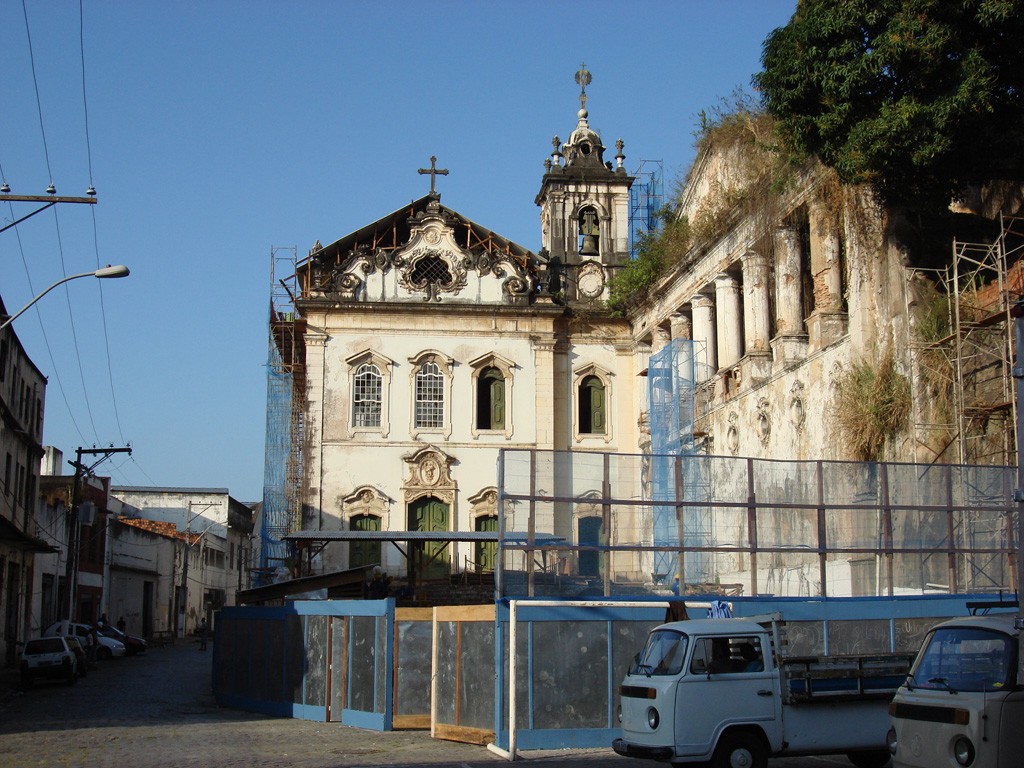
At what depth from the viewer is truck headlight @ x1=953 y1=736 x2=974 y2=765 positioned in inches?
371

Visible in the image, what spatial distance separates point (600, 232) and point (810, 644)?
84.1ft

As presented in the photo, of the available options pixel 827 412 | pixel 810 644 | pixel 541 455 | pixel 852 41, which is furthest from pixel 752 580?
pixel 852 41

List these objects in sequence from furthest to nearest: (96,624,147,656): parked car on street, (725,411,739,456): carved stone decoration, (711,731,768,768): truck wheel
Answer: (96,624,147,656): parked car on street < (725,411,739,456): carved stone decoration < (711,731,768,768): truck wheel

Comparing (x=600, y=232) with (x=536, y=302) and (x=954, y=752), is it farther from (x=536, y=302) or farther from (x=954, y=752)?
(x=954, y=752)

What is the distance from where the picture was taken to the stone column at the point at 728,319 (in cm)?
3041

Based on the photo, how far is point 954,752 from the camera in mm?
9594

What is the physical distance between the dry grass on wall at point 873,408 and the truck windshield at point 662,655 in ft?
32.7

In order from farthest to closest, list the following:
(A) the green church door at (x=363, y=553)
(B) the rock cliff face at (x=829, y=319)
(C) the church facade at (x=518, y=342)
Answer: (A) the green church door at (x=363, y=553) < (C) the church facade at (x=518, y=342) < (B) the rock cliff face at (x=829, y=319)

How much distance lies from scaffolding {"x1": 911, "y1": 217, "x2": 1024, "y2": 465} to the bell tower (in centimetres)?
1809

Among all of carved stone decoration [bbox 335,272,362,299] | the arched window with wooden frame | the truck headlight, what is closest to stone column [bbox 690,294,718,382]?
the arched window with wooden frame

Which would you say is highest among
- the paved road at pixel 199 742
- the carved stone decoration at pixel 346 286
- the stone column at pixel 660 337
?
the carved stone decoration at pixel 346 286

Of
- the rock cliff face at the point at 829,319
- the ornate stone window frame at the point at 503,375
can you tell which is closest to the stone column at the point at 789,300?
the rock cliff face at the point at 829,319

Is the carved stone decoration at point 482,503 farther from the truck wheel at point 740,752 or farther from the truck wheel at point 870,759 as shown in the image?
the truck wheel at point 740,752

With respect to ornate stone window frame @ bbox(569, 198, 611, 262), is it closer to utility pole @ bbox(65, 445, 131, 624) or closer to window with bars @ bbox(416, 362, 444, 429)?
window with bars @ bbox(416, 362, 444, 429)
